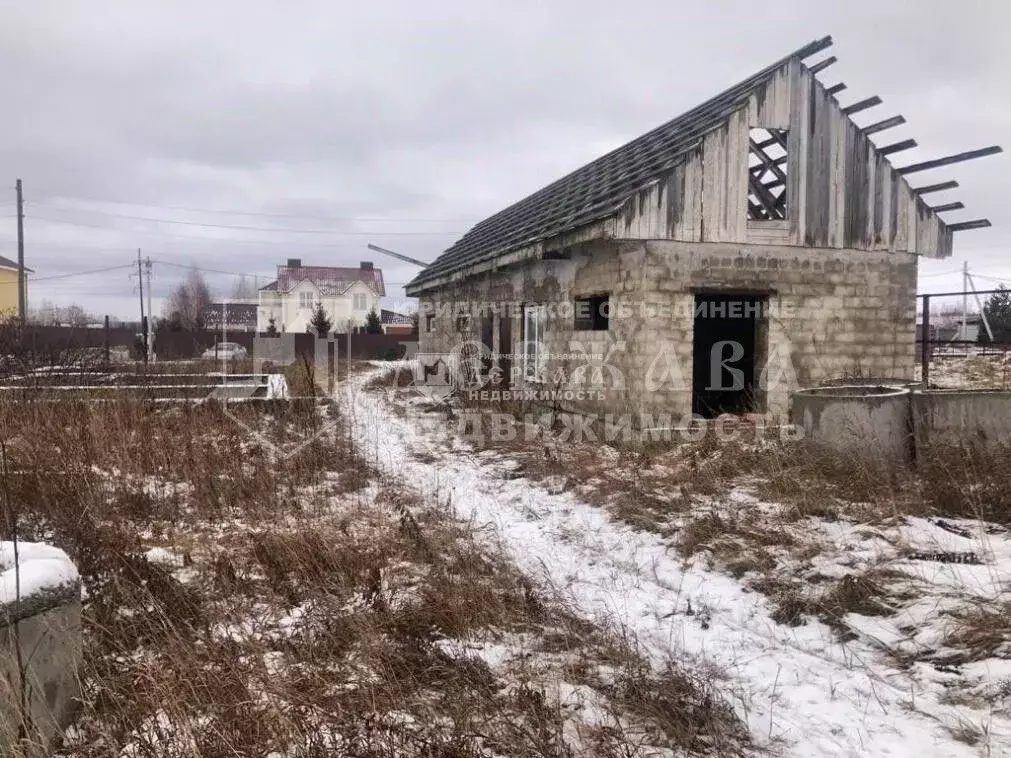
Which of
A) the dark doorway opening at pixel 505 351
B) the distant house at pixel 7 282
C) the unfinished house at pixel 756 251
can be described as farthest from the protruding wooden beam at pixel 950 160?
the distant house at pixel 7 282

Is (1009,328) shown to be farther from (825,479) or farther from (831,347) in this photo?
(825,479)

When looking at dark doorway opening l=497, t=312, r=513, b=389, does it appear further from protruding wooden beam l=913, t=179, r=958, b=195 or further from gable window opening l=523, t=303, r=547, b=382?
protruding wooden beam l=913, t=179, r=958, b=195

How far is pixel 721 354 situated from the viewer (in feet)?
40.8

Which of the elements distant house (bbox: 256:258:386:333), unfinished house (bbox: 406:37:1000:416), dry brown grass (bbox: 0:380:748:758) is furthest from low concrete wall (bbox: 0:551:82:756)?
distant house (bbox: 256:258:386:333)

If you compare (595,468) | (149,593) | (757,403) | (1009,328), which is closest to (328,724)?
(149,593)

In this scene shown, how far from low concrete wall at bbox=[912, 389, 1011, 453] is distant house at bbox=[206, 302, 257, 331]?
203ft

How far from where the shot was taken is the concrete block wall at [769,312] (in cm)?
895

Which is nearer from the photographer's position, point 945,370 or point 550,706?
point 550,706

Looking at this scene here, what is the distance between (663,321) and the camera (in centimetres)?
895

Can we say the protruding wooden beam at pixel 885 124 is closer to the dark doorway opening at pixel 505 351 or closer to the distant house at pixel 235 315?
the dark doorway opening at pixel 505 351

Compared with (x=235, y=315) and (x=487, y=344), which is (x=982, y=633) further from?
(x=235, y=315)

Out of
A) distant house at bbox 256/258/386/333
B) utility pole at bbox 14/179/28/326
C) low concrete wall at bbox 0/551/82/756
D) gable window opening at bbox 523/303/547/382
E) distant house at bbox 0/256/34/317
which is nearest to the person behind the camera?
low concrete wall at bbox 0/551/82/756

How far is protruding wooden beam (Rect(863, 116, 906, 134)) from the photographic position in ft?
29.8

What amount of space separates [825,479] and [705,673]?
3.82 m
